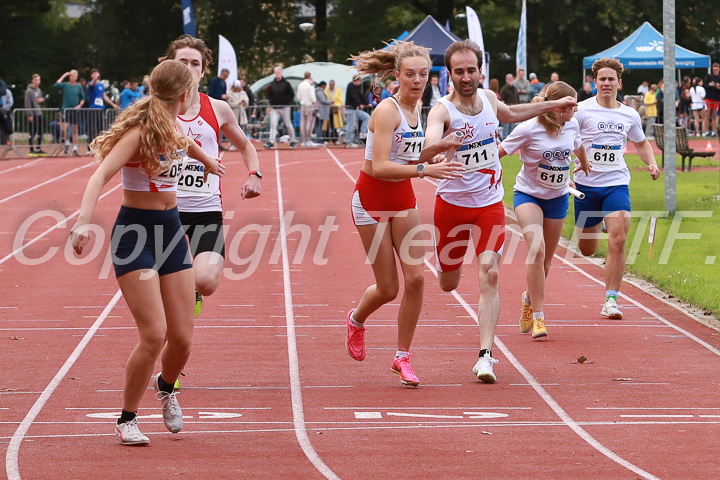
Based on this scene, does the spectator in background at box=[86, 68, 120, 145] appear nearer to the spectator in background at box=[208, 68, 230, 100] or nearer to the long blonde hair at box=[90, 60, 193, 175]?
the spectator in background at box=[208, 68, 230, 100]

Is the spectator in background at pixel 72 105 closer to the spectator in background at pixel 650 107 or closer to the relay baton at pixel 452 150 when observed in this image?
the spectator in background at pixel 650 107

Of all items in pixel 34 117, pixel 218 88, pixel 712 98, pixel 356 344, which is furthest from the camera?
pixel 712 98

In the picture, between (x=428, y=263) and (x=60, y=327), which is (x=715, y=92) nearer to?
(x=428, y=263)

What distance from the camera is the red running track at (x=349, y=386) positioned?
6109mm

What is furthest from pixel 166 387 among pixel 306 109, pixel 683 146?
pixel 306 109

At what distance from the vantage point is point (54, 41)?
184ft

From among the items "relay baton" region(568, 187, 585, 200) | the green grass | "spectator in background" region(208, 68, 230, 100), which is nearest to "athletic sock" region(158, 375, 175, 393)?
"relay baton" region(568, 187, 585, 200)

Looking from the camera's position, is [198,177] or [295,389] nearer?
[198,177]

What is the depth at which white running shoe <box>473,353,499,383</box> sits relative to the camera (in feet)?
26.2

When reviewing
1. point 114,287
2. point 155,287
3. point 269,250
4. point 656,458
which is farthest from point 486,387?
point 269,250

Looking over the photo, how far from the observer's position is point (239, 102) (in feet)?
102

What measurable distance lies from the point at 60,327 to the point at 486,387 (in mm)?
4095

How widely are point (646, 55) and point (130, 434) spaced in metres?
36.2

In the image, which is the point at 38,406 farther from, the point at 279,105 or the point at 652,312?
the point at 279,105
